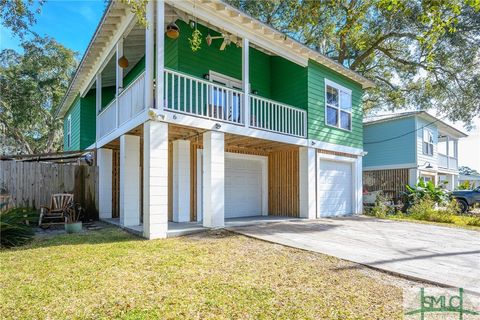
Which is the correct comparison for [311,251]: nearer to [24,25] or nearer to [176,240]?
[176,240]

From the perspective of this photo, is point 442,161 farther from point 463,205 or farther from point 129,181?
point 129,181

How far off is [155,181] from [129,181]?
196cm

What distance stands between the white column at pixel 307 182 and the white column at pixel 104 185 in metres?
6.69

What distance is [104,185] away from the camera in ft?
33.5

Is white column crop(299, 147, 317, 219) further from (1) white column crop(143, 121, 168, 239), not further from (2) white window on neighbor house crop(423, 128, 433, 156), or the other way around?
(2) white window on neighbor house crop(423, 128, 433, 156)

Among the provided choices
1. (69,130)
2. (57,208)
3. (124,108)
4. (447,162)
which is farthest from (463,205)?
(69,130)

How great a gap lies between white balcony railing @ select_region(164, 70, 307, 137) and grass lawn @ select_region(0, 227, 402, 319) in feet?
12.1

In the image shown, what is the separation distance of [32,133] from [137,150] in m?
21.4

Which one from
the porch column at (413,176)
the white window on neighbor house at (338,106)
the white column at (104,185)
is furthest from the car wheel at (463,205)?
the white column at (104,185)

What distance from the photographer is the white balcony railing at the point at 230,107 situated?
777 centimetres

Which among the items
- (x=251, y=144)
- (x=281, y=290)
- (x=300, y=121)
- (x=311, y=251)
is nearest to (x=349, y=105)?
(x=300, y=121)

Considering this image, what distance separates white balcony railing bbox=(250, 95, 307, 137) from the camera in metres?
9.27

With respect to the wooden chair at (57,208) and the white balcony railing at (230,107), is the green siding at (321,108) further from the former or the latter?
the wooden chair at (57,208)

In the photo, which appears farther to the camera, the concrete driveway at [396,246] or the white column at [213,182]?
the white column at [213,182]
